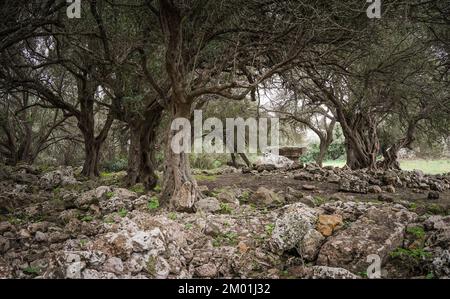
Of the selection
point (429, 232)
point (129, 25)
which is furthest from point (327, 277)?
point (129, 25)

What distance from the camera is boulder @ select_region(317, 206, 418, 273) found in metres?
4.30

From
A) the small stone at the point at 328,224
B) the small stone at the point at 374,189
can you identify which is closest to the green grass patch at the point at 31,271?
the small stone at the point at 328,224

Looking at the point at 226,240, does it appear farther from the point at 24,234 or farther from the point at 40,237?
the point at 24,234

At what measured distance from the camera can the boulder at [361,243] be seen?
14.1 feet

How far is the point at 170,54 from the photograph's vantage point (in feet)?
22.5

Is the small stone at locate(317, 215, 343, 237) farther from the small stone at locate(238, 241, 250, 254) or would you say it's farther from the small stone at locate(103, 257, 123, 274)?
the small stone at locate(103, 257, 123, 274)

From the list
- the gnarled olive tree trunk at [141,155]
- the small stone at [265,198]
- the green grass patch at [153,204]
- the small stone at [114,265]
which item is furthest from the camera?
the gnarled olive tree trunk at [141,155]

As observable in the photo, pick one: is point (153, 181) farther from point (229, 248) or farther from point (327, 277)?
point (327, 277)

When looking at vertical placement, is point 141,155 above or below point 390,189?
above

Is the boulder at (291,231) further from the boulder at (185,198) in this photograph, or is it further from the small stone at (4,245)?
the small stone at (4,245)

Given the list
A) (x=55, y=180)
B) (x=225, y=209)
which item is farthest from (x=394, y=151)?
(x=55, y=180)

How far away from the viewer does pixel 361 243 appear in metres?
4.46

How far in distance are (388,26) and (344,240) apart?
4.62 m

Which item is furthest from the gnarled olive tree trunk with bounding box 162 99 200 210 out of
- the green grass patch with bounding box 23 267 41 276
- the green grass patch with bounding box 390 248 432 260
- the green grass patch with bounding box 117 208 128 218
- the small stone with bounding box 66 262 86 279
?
the green grass patch with bounding box 390 248 432 260
